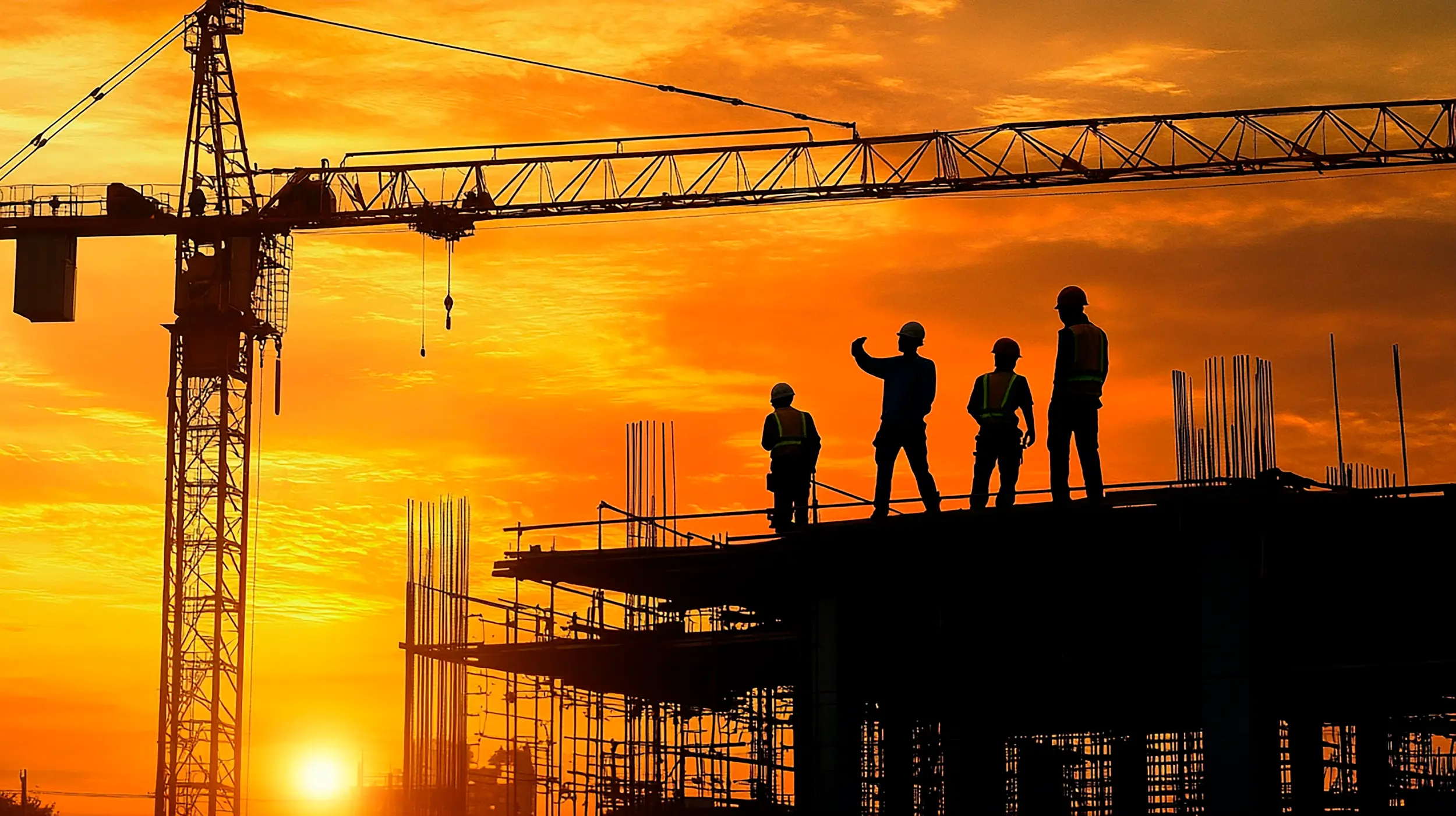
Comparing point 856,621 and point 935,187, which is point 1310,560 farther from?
point 935,187

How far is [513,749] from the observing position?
131 feet

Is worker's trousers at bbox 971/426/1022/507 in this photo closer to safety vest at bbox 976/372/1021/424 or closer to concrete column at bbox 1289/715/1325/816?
safety vest at bbox 976/372/1021/424

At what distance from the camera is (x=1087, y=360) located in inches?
865

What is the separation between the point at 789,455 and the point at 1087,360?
171 inches

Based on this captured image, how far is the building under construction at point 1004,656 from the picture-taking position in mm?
22656

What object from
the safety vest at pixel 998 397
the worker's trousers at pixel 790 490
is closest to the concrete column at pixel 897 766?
the worker's trousers at pixel 790 490

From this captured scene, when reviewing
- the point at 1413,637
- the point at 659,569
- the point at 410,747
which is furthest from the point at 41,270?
the point at 1413,637

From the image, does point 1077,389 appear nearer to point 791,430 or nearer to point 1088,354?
point 1088,354

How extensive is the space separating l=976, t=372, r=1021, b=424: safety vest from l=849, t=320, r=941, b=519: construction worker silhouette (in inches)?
33.3

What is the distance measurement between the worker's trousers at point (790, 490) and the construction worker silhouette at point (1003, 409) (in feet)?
8.79

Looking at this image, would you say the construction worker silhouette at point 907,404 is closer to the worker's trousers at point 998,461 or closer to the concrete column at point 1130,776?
the worker's trousers at point 998,461

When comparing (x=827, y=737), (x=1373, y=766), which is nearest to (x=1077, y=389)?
(x=827, y=737)

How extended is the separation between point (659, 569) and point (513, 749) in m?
13.3

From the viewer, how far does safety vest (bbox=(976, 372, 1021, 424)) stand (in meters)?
22.6
